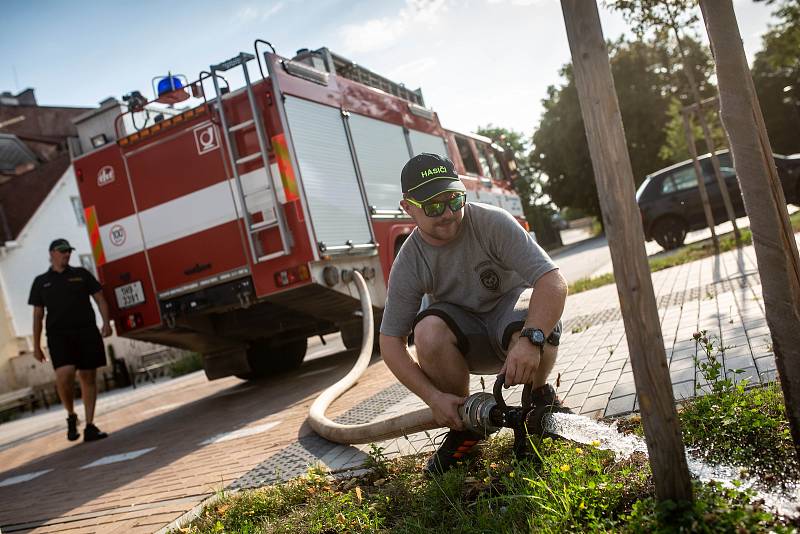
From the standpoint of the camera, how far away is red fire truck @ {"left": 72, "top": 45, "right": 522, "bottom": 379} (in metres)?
6.99

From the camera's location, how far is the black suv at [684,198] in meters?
14.1

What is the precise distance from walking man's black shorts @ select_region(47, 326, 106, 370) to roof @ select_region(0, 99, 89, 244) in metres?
18.1

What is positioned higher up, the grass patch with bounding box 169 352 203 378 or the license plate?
the license plate

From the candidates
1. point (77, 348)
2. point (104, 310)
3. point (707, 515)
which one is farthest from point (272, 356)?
point (707, 515)

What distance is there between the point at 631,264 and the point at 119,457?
208 inches

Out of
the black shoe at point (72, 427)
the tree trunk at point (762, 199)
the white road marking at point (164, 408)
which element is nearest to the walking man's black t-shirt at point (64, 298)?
the black shoe at point (72, 427)

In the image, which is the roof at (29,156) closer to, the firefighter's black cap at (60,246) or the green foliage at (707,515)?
the firefighter's black cap at (60,246)

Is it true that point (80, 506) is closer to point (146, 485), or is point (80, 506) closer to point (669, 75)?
point (146, 485)

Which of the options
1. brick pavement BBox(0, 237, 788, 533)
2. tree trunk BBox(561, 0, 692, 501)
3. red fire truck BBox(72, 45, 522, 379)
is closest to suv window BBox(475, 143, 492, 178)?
red fire truck BBox(72, 45, 522, 379)

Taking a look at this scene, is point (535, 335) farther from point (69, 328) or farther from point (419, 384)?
point (69, 328)

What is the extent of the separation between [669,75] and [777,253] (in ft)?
144

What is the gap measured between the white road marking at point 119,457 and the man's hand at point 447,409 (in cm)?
375

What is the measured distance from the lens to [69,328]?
731 centimetres

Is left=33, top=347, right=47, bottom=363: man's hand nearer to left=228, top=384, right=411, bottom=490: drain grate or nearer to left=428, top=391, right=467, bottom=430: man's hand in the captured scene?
left=228, top=384, right=411, bottom=490: drain grate
